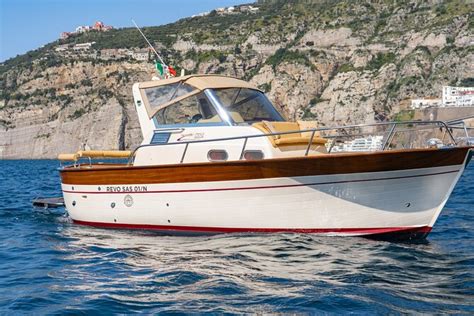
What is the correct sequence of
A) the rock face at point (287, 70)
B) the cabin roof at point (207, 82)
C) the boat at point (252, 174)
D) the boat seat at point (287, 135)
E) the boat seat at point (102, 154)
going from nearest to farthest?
the boat at point (252, 174) → the boat seat at point (287, 135) → the cabin roof at point (207, 82) → the boat seat at point (102, 154) → the rock face at point (287, 70)

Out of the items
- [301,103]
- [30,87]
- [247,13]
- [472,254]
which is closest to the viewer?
[472,254]

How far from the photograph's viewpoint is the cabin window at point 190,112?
11.9 meters

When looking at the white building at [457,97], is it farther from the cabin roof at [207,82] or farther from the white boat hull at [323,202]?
the white boat hull at [323,202]

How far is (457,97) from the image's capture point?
8988 cm

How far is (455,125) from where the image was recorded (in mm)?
10906

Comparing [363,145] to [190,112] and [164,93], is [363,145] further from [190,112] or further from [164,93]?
[164,93]

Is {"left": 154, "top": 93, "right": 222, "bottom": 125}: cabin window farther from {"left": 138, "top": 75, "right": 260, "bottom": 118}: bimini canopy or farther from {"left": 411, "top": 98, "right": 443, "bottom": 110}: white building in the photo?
{"left": 411, "top": 98, "right": 443, "bottom": 110}: white building

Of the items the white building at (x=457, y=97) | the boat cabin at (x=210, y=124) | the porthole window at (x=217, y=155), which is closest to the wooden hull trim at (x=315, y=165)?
the boat cabin at (x=210, y=124)

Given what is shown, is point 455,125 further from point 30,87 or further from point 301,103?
point 30,87

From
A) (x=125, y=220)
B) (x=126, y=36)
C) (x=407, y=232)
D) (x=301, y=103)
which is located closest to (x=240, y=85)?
(x=125, y=220)

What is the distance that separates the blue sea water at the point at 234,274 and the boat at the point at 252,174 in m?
0.38

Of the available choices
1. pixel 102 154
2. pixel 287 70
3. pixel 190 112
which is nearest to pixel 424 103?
pixel 287 70

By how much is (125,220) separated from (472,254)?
6.73m

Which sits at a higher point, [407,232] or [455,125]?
[455,125]
